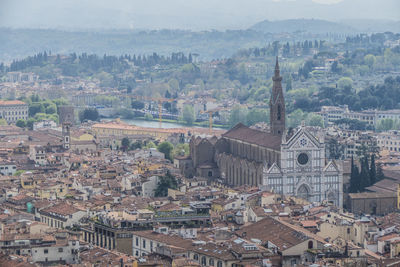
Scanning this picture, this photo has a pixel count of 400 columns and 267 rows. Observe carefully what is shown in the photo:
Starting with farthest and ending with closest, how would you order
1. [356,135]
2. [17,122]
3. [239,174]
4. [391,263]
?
1. [17,122]
2. [356,135]
3. [239,174]
4. [391,263]

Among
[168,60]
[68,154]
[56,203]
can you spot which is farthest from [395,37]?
[56,203]

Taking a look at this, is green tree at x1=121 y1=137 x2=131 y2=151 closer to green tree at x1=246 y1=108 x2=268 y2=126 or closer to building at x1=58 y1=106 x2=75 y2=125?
green tree at x1=246 y1=108 x2=268 y2=126

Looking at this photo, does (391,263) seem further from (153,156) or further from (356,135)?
(356,135)

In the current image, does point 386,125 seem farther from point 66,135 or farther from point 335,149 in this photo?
point 66,135

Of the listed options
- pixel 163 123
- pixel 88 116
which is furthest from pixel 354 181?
pixel 163 123

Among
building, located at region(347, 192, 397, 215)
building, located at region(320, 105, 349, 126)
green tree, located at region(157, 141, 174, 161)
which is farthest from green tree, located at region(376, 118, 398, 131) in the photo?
building, located at region(347, 192, 397, 215)

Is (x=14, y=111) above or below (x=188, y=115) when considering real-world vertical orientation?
above

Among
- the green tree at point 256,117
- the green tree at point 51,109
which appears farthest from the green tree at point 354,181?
the green tree at point 51,109

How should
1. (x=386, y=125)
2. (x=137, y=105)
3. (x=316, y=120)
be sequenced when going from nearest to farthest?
1. (x=386, y=125)
2. (x=316, y=120)
3. (x=137, y=105)
